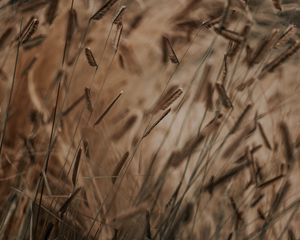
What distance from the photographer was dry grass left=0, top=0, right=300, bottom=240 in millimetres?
1531

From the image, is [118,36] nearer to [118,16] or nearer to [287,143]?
[118,16]

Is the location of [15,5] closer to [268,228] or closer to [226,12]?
[226,12]

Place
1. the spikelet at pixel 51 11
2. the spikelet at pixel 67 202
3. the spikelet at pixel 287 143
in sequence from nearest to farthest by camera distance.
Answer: the spikelet at pixel 67 202
the spikelet at pixel 287 143
the spikelet at pixel 51 11

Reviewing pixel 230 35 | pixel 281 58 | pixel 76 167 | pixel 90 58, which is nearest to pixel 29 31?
pixel 90 58

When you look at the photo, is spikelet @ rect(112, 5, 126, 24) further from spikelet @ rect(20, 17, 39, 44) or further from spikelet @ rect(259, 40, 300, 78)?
spikelet @ rect(259, 40, 300, 78)

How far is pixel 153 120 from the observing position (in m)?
1.58

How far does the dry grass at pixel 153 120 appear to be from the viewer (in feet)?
5.02

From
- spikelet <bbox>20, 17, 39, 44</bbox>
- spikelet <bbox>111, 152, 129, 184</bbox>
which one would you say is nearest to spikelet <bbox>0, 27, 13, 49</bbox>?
spikelet <bbox>20, 17, 39, 44</bbox>

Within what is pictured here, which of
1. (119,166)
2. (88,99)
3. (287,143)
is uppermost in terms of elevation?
(88,99)

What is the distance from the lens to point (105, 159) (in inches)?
63.4

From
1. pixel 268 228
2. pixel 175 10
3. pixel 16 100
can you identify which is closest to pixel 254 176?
pixel 268 228

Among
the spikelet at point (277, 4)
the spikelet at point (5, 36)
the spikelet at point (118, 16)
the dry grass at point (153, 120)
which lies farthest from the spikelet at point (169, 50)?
the spikelet at point (5, 36)

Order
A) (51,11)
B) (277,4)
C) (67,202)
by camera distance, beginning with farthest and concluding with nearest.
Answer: (51,11) → (277,4) → (67,202)

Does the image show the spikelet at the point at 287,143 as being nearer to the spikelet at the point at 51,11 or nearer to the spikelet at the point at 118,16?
the spikelet at the point at 118,16
